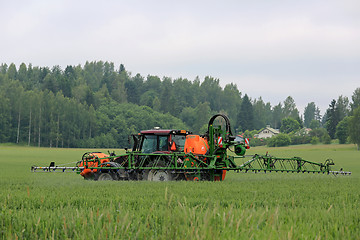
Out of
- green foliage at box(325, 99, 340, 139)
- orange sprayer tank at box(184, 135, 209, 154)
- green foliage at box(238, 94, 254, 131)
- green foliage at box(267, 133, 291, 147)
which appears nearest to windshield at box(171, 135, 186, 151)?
orange sprayer tank at box(184, 135, 209, 154)

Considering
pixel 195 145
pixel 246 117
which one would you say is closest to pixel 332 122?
pixel 246 117

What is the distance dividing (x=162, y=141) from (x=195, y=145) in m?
1.40

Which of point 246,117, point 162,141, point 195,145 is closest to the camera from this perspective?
point 195,145

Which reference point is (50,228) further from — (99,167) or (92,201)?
(99,167)

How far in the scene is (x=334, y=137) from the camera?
144 m

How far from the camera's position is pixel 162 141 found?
60.6 feet

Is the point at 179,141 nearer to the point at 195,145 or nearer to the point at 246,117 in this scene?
the point at 195,145

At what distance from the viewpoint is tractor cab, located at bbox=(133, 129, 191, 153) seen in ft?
60.1

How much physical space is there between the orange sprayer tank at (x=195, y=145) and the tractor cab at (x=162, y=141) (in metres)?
0.22

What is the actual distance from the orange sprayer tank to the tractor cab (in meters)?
0.22

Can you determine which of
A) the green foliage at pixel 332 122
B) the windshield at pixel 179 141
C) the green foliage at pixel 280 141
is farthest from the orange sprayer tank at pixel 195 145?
the green foliage at pixel 332 122

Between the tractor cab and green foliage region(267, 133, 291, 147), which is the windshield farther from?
green foliage region(267, 133, 291, 147)

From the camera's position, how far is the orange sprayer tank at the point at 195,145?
1825 centimetres

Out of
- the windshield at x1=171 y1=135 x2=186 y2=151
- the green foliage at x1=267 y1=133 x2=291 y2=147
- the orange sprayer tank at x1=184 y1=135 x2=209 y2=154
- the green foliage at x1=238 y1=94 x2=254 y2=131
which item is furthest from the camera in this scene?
the green foliage at x1=238 y1=94 x2=254 y2=131
